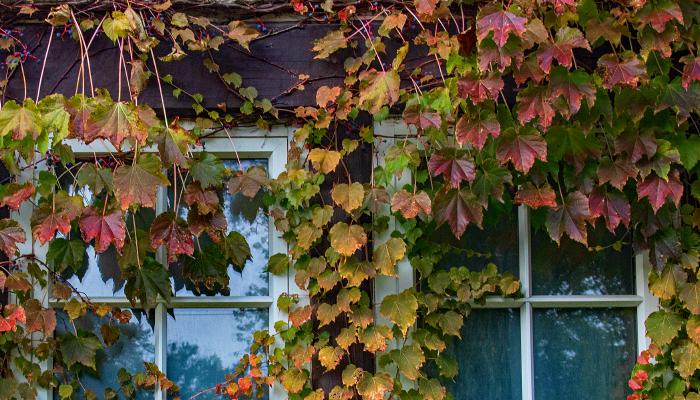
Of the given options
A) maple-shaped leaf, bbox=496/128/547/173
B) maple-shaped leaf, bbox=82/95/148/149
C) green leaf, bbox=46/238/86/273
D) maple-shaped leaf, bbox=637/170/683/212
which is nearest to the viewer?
maple-shaped leaf, bbox=82/95/148/149

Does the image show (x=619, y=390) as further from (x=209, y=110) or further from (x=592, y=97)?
(x=209, y=110)

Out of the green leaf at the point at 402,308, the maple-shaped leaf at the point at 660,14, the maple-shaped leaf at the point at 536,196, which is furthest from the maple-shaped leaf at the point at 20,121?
the maple-shaped leaf at the point at 660,14

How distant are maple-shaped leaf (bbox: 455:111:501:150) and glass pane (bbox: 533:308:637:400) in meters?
0.73

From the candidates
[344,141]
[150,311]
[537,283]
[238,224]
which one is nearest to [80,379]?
[150,311]

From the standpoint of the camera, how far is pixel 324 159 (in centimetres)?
281

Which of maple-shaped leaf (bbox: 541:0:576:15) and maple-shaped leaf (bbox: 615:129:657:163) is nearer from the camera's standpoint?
maple-shaped leaf (bbox: 541:0:576:15)

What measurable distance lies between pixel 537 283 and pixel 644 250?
0.35 meters

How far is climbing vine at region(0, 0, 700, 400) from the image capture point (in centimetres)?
263

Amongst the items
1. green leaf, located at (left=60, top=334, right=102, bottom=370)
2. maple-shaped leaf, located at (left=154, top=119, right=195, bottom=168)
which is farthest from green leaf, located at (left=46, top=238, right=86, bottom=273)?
maple-shaped leaf, located at (left=154, top=119, right=195, bottom=168)

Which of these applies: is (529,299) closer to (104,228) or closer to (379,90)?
(379,90)

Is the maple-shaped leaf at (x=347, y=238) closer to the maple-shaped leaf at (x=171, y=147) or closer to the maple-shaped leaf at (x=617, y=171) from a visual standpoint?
the maple-shaped leaf at (x=171, y=147)

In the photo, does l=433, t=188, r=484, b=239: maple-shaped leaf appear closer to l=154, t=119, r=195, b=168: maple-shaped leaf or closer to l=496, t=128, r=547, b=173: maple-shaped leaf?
l=496, t=128, r=547, b=173: maple-shaped leaf

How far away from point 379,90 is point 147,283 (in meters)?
0.89

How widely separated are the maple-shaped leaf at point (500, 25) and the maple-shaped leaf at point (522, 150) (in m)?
0.31
